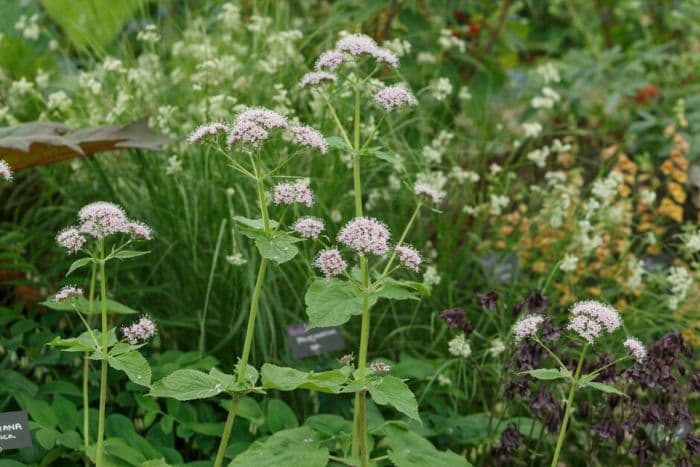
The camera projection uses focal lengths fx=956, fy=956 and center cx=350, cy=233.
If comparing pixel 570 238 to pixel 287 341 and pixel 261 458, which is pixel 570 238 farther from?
pixel 261 458

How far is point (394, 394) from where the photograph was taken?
1954 millimetres

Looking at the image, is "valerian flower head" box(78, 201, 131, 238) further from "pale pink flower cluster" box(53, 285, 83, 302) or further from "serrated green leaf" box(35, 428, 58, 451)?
"serrated green leaf" box(35, 428, 58, 451)

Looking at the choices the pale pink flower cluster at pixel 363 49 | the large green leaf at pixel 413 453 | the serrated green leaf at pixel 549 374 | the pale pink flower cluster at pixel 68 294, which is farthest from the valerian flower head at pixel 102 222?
the serrated green leaf at pixel 549 374

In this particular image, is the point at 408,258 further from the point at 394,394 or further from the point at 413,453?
the point at 413,453

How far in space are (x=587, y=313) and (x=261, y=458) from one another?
0.75m

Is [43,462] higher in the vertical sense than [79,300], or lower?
lower

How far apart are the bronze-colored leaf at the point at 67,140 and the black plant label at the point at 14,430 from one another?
76 cm

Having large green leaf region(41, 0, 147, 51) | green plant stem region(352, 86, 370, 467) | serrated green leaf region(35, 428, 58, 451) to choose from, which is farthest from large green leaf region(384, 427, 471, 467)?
large green leaf region(41, 0, 147, 51)

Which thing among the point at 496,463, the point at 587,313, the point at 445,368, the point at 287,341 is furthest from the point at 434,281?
the point at 587,313

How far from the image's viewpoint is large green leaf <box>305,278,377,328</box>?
1.97m

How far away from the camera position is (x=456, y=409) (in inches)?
114

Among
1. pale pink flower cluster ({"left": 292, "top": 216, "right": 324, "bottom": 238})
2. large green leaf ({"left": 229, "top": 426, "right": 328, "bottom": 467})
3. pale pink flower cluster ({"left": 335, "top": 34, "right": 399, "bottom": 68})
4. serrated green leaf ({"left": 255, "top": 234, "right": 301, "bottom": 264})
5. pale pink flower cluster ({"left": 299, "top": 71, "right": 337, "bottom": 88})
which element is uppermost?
pale pink flower cluster ({"left": 335, "top": 34, "right": 399, "bottom": 68})

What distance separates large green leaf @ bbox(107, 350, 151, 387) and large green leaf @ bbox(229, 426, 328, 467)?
267 mm

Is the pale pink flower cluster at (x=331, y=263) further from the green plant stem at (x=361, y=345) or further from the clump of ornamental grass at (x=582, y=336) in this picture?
the clump of ornamental grass at (x=582, y=336)
